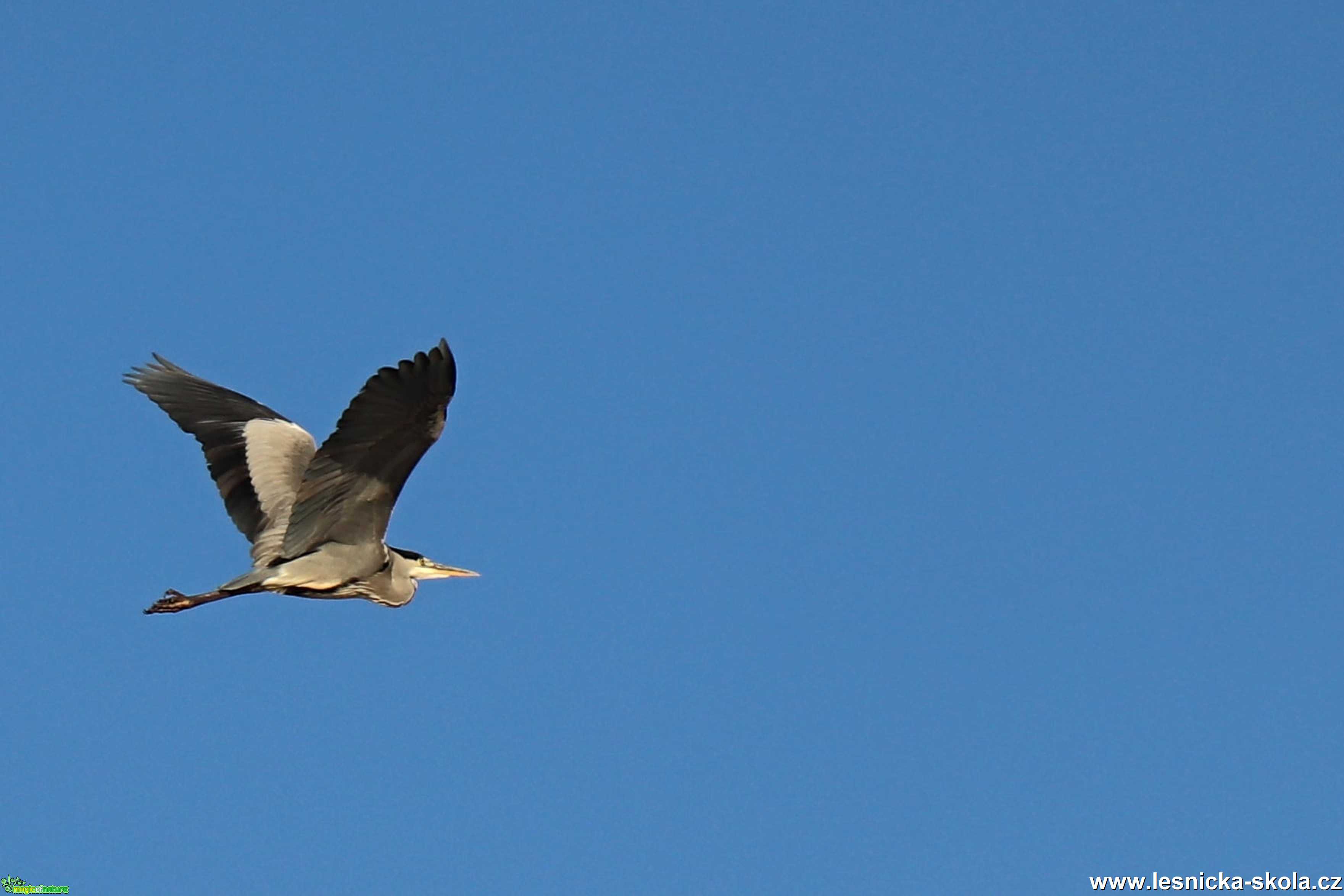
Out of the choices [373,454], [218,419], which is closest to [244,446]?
[218,419]

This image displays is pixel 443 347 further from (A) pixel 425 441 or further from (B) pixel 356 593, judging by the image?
(B) pixel 356 593

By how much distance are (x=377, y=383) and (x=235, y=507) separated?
3839mm

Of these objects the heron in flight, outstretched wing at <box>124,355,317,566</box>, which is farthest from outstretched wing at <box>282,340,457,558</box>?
outstretched wing at <box>124,355,317,566</box>

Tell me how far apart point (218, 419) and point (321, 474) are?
3619 mm

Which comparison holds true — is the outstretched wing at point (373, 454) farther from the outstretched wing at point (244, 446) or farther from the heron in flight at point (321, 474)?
the outstretched wing at point (244, 446)

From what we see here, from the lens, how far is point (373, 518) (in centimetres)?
1242

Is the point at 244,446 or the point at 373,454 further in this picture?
the point at 244,446

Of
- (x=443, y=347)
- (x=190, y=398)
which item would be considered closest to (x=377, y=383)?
(x=443, y=347)

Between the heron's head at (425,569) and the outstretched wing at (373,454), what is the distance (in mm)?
1473

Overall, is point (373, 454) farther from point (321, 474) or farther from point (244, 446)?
point (244, 446)

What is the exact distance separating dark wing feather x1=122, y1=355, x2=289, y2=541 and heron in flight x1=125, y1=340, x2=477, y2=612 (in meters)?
0.01

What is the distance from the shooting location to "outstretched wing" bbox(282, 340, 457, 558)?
1080 centimetres

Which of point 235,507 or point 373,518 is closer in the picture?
point 373,518

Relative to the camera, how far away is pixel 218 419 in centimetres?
1506
